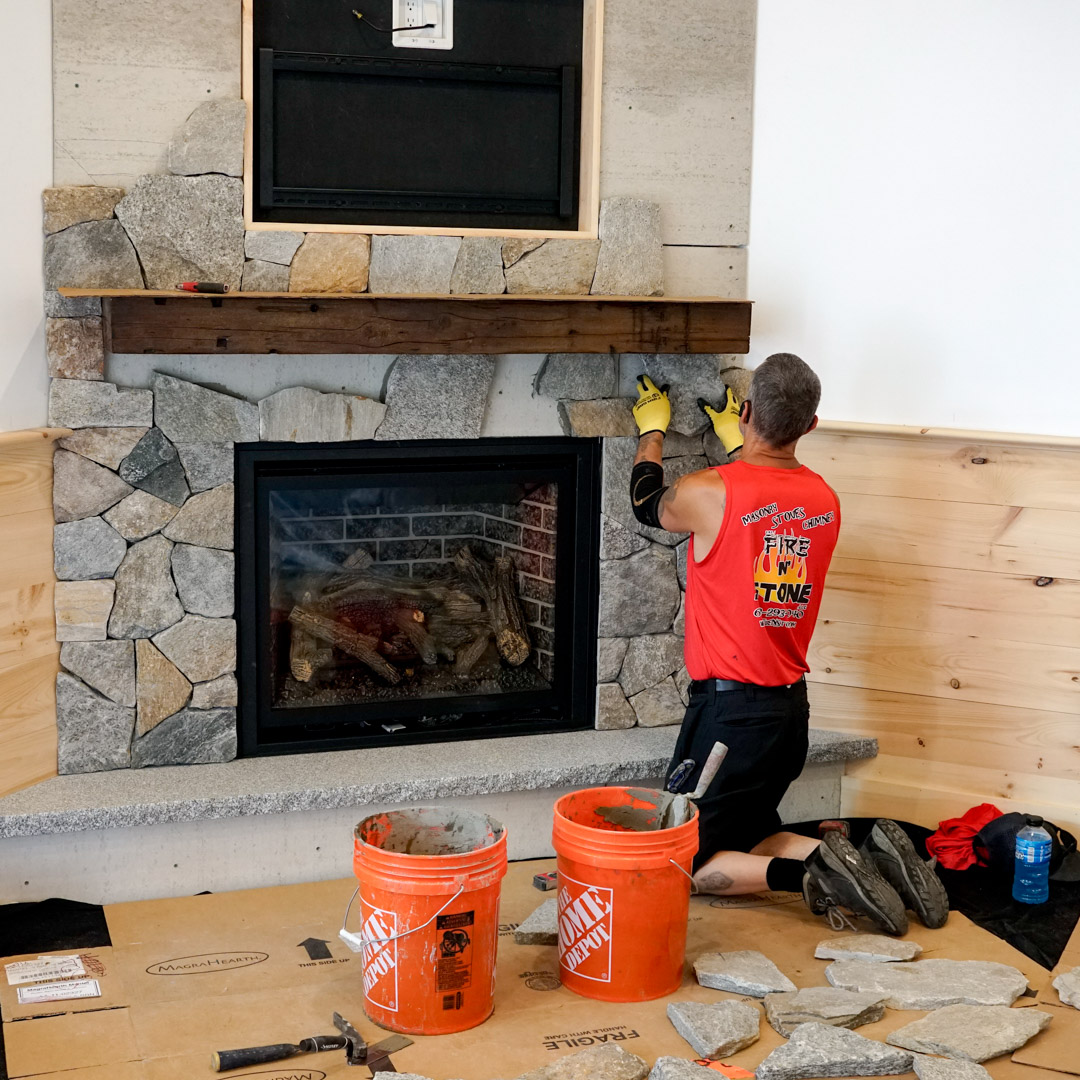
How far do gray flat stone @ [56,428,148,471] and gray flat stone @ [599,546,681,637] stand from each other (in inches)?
52.4

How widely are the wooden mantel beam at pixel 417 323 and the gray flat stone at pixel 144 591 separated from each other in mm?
541

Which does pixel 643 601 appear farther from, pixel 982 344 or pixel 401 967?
pixel 401 967

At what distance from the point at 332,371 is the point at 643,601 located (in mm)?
1105

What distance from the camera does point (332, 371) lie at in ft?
11.1

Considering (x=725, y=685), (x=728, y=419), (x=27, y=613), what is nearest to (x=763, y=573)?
(x=725, y=685)

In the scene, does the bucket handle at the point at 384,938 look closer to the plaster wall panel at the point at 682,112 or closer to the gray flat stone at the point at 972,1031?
the gray flat stone at the point at 972,1031

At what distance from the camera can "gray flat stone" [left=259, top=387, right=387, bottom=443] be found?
3.33m

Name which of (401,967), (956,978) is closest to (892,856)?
(956,978)

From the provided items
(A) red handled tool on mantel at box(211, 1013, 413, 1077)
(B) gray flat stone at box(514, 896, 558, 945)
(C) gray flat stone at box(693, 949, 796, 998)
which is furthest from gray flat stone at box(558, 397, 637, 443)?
(A) red handled tool on mantel at box(211, 1013, 413, 1077)

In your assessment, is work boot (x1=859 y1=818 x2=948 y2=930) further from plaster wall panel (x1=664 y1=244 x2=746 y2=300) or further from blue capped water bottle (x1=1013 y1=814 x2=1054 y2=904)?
plaster wall panel (x1=664 y1=244 x2=746 y2=300)

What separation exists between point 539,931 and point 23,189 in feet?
7.00

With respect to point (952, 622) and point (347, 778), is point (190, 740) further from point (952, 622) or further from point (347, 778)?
point (952, 622)

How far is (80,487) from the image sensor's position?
318 cm

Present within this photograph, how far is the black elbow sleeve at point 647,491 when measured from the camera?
3.30 m
